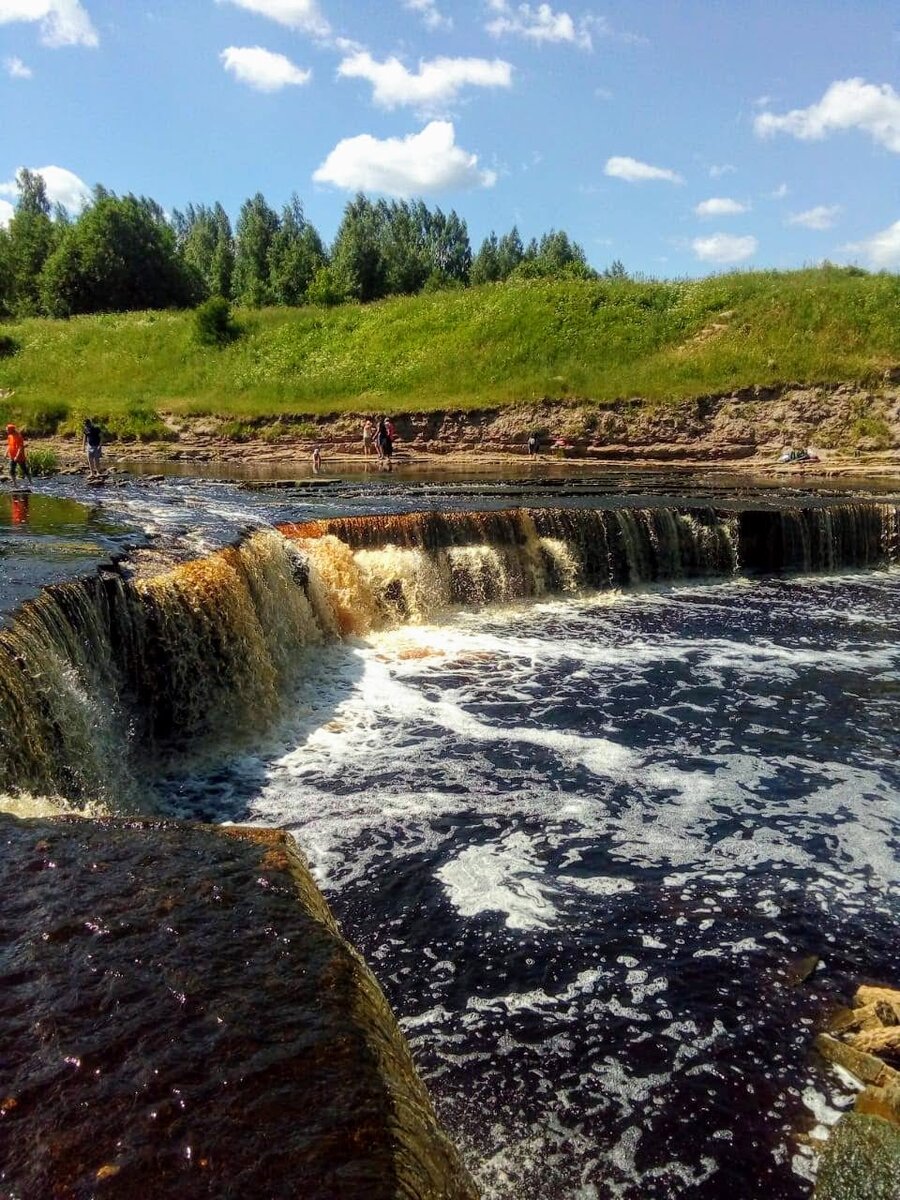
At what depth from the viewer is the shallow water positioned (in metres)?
3.72

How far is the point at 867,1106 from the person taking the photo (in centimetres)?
361

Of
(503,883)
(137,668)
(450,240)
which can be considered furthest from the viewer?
(450,240)

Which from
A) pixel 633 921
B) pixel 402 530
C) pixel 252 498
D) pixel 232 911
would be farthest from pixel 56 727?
pixel 252 498

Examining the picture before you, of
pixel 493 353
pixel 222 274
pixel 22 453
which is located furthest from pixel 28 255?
pixel 22 453

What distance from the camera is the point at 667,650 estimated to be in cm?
1149

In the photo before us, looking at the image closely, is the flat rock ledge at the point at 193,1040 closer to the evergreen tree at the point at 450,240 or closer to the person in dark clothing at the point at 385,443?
the person in dark clothing at the point at 385,443

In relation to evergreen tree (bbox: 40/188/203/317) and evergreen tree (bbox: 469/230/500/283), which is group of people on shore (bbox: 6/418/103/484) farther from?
evergreen tree (bbox: 469/230/500/283)

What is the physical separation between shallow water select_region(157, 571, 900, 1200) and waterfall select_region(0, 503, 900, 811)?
2.47 ft

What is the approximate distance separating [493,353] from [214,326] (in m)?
14.3

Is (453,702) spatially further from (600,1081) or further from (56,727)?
(600,1081)

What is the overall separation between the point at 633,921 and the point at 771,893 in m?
0.99

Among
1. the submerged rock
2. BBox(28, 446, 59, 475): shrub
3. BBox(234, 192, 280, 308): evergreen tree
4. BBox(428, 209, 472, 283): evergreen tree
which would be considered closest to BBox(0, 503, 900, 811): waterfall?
the submerged rock


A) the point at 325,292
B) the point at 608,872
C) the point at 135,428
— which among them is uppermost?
the point at 325,292

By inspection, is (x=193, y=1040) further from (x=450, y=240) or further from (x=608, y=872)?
(x=450, y=240)
